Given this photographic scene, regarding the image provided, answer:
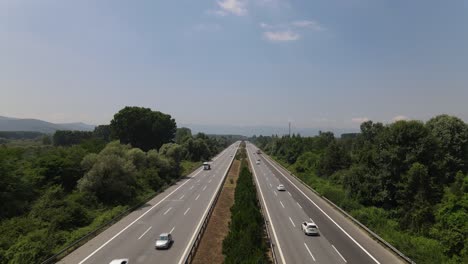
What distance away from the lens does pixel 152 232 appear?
3016 centimetres

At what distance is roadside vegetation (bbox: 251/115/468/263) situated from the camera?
26.8m

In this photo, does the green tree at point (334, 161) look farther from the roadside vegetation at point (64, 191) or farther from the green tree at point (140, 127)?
the green tree at point (140, 127)

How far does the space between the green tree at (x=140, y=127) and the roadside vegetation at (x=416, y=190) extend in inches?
2082

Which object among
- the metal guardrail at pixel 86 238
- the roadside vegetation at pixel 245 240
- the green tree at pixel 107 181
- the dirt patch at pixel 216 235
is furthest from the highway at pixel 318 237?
the green tree at pixel 107 181

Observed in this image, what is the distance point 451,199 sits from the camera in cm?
3017

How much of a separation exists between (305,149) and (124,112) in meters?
60.4

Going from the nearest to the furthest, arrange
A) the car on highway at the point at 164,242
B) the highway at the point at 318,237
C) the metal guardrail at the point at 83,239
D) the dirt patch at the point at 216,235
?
the metal guardrail at the point at 83,239
the highway at the point at 318,237
the dirt patch at the point at 216,235
the car on highway at the point at 164,242

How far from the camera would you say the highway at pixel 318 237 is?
23.8 meters

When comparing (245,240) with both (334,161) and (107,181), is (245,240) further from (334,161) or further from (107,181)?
(334,161)

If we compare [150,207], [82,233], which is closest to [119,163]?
[150,207]

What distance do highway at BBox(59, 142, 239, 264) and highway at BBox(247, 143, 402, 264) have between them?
26.3ft

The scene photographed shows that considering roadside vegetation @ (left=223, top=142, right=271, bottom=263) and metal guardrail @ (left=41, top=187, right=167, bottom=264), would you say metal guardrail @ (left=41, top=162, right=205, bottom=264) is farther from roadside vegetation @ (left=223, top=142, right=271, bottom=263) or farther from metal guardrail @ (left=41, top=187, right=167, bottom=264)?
roadside vegetation @ (left=223, top=142, right=271, bottom=263)

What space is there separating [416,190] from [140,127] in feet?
233

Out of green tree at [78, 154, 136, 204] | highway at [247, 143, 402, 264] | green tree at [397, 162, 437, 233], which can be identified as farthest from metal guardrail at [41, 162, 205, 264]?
green tree at [397, 162, 437, 233]
